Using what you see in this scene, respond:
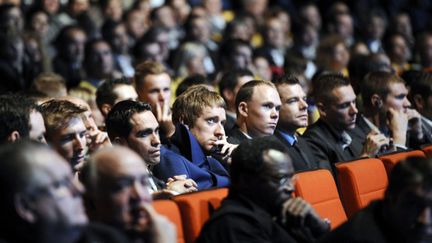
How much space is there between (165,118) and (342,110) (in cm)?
111

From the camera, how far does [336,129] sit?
18.8 feet

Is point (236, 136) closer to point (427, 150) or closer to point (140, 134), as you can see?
point (140, 134)

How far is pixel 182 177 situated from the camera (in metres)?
4.32

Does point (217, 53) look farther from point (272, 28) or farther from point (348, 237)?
point (348, 237)

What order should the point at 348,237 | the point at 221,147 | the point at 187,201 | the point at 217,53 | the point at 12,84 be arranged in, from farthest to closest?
the point at 217,53
the point at 12,84
the point at 221,147
the point at 187,201
the point at 348,237

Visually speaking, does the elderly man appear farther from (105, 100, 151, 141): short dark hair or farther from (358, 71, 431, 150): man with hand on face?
(358, 71, 431, 150): man with hand on face

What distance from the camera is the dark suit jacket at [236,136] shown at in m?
5.10

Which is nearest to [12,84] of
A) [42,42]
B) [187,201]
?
A: [42,42]

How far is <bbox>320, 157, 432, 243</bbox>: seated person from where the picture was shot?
322 centimetres

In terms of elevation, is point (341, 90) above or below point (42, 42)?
below

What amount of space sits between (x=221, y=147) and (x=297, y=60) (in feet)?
12.1

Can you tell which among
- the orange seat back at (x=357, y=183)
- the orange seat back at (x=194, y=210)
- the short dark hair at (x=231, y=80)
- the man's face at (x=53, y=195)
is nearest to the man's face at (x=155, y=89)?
the short dark hair at (x=231, y=80)

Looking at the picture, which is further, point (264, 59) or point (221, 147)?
point (264, 59)

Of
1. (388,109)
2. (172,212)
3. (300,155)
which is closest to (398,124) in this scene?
(388,109)
